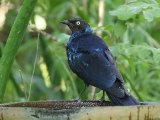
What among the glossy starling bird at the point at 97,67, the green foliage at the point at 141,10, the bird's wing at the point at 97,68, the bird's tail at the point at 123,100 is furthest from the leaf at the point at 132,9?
the bird's tail at the point at 123,100

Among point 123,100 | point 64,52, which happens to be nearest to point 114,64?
point 123,100

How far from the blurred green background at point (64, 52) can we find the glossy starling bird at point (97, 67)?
321mm

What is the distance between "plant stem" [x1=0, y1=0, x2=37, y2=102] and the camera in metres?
2.76

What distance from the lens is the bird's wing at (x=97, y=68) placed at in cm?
262

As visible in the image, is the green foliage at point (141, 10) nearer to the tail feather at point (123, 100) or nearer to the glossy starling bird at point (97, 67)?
the glossy starling bird at point (97, 67)

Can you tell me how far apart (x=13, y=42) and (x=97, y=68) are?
45 cm

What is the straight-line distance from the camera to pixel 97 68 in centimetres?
269

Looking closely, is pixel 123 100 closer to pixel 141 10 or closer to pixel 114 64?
pixel 114 64

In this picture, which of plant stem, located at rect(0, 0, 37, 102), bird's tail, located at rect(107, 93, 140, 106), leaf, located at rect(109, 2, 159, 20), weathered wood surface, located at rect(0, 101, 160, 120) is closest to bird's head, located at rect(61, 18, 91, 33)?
leaf, located at rect(109, 2, 159, 20)

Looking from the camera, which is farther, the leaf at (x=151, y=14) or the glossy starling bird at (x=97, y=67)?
the leaf at (x=151, y=14)

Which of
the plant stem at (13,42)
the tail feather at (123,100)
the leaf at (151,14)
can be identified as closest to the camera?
the tail feather at (123,100)

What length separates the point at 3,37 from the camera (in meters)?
6.86

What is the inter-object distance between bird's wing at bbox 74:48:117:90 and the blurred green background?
1.59 feet

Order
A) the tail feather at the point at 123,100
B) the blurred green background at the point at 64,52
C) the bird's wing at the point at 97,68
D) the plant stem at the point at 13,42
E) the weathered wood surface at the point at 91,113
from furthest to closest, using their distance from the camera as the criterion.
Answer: the blurred green background at the point at 64,52 < the plant stem at the point at 13,42 < the bird's wing at the point at 97,68 < the tail feather at the point at 123,100 < the weathered wood surface at the point at 91,113
